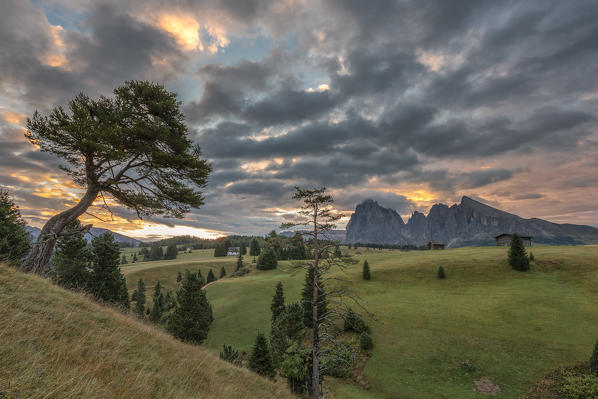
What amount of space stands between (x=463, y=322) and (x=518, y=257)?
29.1 m

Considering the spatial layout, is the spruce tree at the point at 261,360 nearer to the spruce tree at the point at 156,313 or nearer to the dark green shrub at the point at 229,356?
the dark green shrub at the point at 229,356

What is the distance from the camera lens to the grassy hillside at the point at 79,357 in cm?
358

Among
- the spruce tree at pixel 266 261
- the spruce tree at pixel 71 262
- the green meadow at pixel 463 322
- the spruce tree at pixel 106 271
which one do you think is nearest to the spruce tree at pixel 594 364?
the green meadow at pixel 463 322

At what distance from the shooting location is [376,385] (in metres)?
23.7

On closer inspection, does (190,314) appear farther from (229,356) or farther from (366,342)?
(366,342)

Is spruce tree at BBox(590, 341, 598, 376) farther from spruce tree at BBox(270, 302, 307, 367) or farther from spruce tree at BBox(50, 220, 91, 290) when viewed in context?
spruce tree at BBox(50, 220, 91, 290)

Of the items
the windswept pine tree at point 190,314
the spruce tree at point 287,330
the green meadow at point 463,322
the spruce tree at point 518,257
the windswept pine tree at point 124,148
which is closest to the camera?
the windswept pine tree at point 124,148

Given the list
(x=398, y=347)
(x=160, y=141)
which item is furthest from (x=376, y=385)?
(x=160, y=141)

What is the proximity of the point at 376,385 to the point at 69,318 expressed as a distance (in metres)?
27.5

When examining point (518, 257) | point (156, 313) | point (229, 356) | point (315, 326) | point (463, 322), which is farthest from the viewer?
point (156, 313)

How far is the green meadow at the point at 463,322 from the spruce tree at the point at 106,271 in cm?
1781

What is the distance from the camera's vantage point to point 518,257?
47.5m

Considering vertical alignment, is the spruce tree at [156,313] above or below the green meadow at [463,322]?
below

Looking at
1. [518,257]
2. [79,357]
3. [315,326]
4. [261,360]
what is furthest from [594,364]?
[518,257]
